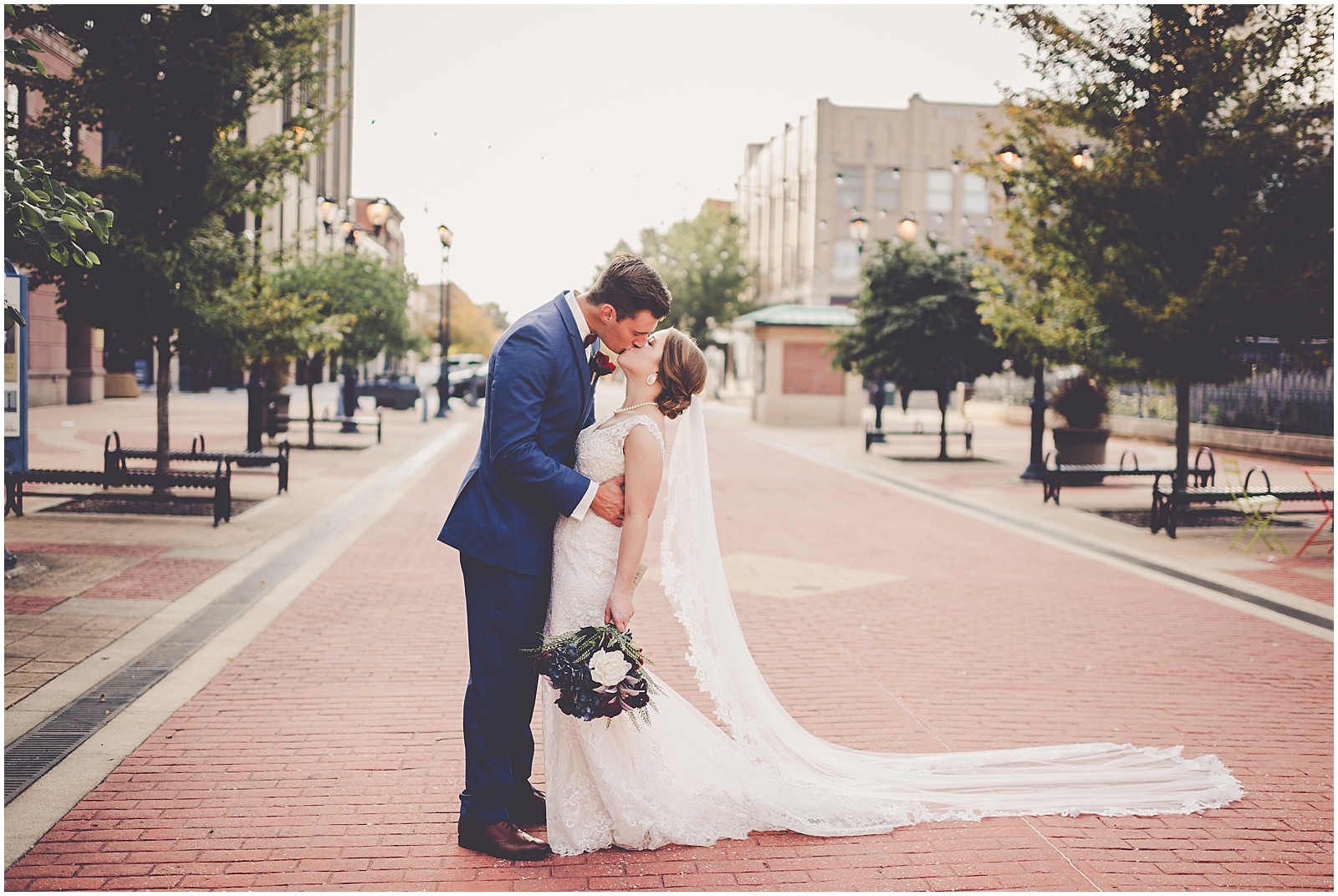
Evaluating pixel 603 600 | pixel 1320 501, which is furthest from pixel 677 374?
pixel 1320 501

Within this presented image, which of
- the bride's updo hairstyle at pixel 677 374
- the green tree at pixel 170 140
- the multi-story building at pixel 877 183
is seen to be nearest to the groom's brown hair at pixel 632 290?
the bride's updo hairstyle at pixel 677 374

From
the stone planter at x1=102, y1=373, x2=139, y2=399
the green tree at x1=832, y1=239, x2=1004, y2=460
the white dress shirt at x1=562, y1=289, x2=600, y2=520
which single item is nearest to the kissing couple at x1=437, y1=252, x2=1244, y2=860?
the white dress shirt at x1=562, y1=289, x2=600, y2=520

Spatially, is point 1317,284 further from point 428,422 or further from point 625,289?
point 428,422

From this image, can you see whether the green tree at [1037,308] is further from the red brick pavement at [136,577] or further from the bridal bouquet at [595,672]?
the bridal bouquet at [595,672]

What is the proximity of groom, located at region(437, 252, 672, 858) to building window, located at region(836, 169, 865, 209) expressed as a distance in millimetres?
50105

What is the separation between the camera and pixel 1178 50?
11742mm

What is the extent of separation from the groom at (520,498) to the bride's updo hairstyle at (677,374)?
103mm

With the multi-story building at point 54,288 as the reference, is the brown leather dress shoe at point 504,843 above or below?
below

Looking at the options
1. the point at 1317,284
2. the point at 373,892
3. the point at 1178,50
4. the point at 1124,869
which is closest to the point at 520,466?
the point at 373,892

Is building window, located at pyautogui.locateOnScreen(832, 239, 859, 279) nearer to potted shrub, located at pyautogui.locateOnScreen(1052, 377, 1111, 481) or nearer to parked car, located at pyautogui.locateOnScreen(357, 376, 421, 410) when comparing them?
parked car, located at pyautogui.locateOnScreen(357, 376, 421, 410)

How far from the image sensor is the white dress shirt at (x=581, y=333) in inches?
135

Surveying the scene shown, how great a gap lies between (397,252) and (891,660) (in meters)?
91.8

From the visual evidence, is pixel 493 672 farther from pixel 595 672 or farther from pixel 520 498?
pixel 520 498

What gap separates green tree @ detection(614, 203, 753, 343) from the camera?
46.7 meters
